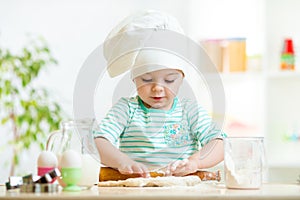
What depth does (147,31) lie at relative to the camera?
1.27 metres

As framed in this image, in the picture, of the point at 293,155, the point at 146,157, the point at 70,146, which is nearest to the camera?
the point at 70,146

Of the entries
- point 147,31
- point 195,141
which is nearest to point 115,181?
point 195,141

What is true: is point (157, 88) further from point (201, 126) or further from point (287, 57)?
point (287, 57)

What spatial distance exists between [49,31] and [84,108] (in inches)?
95.9

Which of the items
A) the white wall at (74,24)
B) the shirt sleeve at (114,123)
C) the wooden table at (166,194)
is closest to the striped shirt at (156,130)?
the shirt sleeve at (114,123)

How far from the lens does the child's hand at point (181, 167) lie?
123cm

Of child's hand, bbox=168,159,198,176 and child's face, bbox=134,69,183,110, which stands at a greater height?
child's face, bbox=134,69,183,110

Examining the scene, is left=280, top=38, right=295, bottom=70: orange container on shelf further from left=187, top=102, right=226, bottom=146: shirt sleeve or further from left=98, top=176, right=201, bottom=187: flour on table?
left=98, top=176, right=201, bottom=187: flour on table

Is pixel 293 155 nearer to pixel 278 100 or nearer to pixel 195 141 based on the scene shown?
pixel 278 100

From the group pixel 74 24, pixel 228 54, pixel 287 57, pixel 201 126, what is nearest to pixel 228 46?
pixel 228 54

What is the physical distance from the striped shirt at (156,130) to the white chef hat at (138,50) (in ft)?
0.27

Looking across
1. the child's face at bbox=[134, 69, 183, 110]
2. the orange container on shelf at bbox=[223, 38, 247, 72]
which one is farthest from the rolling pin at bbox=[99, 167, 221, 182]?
the orange container on shelf at bbox=[223, 38, 247, 72]

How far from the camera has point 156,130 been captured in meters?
1.27

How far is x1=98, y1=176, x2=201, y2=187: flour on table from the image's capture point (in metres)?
1.12
